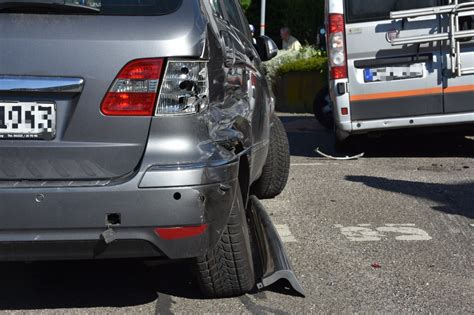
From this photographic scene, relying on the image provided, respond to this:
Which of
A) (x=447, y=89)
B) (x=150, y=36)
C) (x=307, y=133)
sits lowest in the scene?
(x=307, y=133)

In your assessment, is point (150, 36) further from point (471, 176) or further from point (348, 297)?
point (471, 176)

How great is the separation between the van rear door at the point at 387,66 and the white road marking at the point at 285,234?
10.5 ft

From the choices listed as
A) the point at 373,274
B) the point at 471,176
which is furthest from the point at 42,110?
the point at 471,176

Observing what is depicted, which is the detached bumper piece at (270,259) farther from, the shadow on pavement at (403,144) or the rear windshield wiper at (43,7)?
the shadow on pavement at (403,144)

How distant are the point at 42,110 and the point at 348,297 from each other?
1879mm

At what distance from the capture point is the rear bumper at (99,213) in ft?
12.4

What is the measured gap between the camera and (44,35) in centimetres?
386

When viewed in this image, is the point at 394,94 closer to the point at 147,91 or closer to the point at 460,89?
the point at 460,89

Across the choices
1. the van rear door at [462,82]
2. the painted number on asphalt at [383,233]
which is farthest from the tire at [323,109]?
the painted number on asphalt at [383,233]

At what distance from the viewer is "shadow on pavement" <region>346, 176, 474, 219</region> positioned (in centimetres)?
686

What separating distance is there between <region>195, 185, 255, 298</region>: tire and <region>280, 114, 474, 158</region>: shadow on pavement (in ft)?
18.1

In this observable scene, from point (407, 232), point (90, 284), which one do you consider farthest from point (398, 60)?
point (90, 284)

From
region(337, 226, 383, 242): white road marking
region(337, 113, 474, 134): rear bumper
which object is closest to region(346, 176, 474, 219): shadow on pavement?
region(337, 226, 383, 242): white road marking

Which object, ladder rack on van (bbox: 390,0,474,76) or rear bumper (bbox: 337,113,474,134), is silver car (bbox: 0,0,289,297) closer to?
ladder rack on van (bbox: 390,0,474,76)
